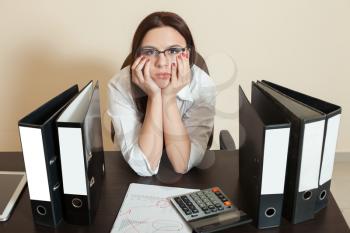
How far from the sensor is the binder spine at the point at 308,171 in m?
0.91

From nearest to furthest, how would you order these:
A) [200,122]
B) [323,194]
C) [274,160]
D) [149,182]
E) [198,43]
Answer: [274,160]
[323,194]
[149,182]
[200,122]
[198,43]

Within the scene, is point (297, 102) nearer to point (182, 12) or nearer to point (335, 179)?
point (182, 12)

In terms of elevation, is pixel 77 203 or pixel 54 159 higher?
pixel 54 159

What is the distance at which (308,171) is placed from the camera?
3.09 feet

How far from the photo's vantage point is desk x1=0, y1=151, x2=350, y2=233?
963mm

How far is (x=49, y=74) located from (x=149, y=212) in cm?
139

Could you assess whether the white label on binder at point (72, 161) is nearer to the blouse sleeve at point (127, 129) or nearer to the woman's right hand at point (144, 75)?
the blouse sleeve at point (127, 129)

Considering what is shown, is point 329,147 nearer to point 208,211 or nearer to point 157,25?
point 208,211

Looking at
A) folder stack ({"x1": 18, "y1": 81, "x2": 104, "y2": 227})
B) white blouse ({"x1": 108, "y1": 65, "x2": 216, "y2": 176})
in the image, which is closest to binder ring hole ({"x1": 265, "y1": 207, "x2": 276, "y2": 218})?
white blouse ({"x1": 108, "y1": 65, "x2": 216, "y2": 176})

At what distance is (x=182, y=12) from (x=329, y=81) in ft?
3.11

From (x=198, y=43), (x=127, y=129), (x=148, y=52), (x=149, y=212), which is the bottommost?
(x=149, y=212)

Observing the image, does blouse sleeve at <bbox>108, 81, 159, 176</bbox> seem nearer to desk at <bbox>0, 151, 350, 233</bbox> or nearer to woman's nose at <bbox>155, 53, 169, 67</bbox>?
desk at <bbox>0, 151, 350, 233</bbox>

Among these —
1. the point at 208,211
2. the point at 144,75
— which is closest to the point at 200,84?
the point at 144,75

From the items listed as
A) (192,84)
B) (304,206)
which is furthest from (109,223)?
(192,84)
